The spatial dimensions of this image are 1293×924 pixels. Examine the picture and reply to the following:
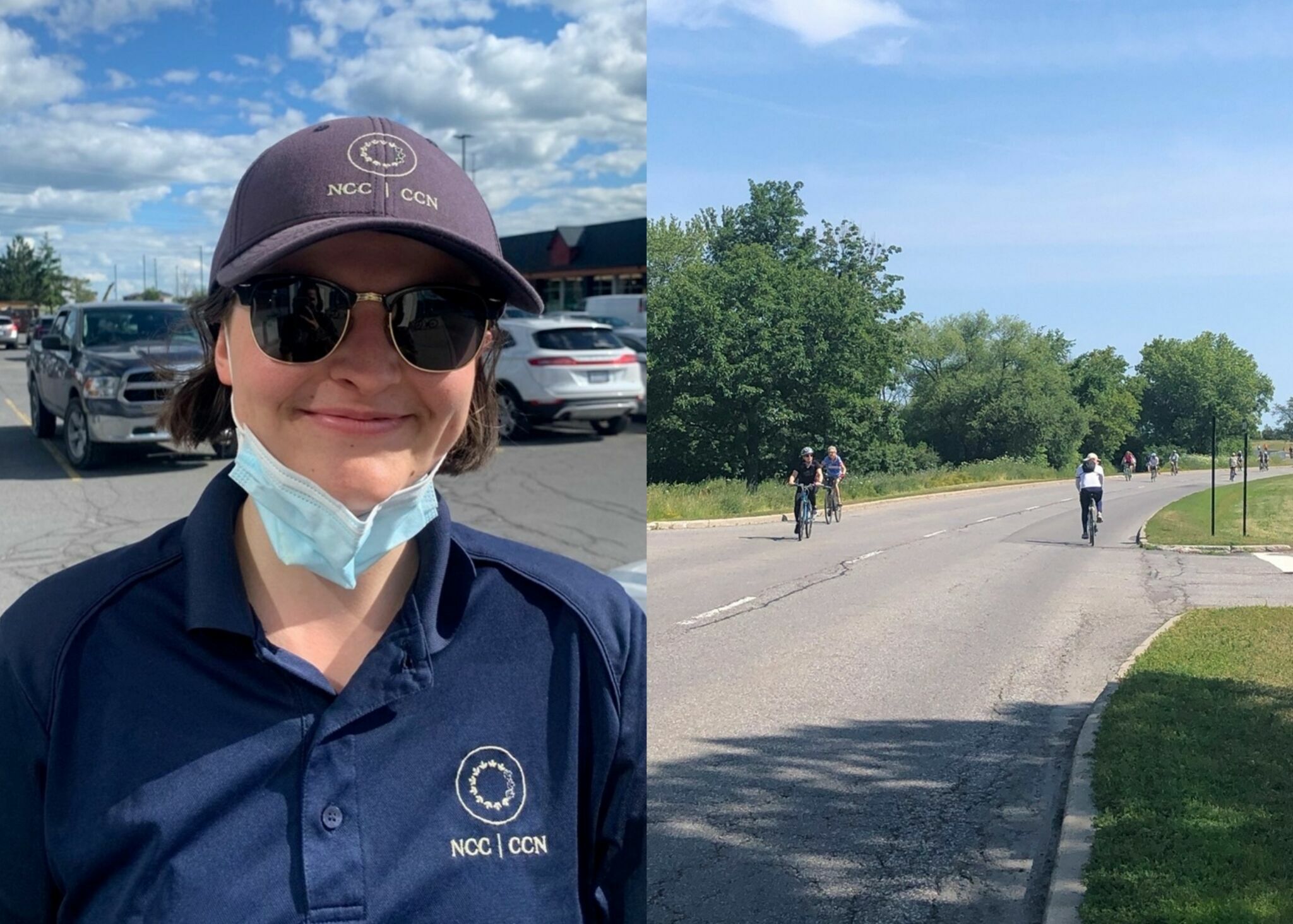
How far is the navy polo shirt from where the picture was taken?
3.46 feet

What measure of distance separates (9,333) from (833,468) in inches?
694

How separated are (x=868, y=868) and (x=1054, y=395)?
3.63 feet

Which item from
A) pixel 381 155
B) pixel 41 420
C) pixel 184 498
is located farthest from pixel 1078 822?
pixel 41 420

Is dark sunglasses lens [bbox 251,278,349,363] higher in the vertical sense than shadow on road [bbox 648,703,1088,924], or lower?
higher

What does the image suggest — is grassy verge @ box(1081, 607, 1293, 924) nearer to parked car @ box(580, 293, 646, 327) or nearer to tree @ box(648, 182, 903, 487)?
tree @ box(648, 182, 903, 487)

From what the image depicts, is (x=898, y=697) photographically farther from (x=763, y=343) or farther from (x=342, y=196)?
(x=342, y=196)

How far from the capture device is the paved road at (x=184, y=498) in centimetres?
612

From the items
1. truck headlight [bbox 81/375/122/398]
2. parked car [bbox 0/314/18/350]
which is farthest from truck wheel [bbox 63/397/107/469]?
parked car [bbox 0/314/18/350]

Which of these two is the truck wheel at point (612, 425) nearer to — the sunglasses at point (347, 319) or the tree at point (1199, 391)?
the tree at point (1199, 391)

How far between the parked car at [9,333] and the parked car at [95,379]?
7.78 metres

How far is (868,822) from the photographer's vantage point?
2.65m

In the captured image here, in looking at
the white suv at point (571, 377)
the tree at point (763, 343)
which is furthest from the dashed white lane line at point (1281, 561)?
the white suv at point (571, 377)

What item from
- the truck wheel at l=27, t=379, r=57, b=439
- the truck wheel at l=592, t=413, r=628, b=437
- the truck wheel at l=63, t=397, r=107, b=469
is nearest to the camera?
the truck wheel at l=63, t=397, r=107, b=469

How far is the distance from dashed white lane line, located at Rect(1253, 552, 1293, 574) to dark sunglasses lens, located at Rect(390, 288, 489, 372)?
2.05 m
